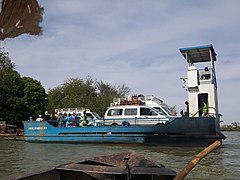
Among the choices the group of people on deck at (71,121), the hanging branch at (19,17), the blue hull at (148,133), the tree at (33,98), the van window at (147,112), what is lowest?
the blue hull at (148,133)

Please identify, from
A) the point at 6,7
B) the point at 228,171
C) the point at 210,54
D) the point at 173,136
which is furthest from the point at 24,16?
the point at 210,54

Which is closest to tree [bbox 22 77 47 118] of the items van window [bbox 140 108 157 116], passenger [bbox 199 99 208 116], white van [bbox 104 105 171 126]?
white van [bbox 104 105 171 126]

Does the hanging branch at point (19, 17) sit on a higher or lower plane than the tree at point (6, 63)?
lower

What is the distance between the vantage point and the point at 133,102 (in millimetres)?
17031

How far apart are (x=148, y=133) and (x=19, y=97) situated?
2469 centimetres

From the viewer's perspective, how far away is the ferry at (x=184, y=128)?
556 inches

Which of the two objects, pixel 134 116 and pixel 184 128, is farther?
pixel 134 116

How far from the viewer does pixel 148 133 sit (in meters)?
14.7

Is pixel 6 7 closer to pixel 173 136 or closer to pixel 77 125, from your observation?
pixel 173 136

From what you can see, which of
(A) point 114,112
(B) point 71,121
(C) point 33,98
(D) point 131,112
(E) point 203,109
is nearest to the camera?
(E) point 203,109

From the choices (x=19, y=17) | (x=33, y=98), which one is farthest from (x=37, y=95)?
(x=19, y=17)

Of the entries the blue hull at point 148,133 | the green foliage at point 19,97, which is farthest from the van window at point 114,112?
the green foliage at point 19,97

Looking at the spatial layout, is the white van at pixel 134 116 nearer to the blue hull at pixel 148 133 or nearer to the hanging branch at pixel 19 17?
the blue hull at pixel 148 133

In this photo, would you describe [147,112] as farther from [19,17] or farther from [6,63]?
[6,63]
